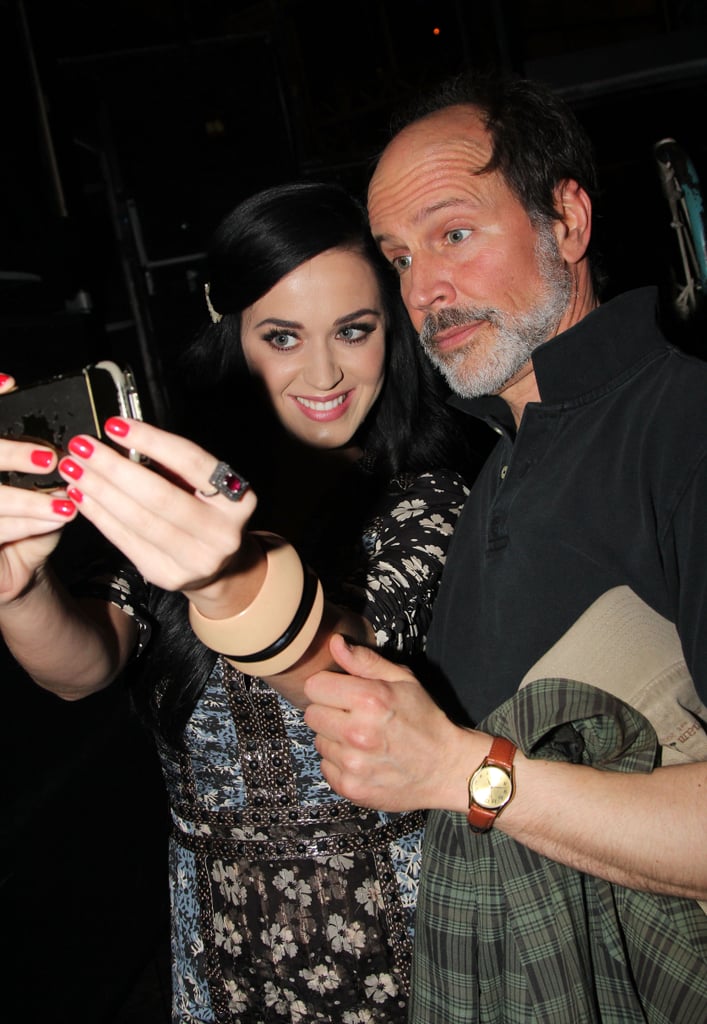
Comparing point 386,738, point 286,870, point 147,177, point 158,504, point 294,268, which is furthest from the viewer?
point 147,177

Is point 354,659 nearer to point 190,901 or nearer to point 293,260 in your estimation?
point 190,901

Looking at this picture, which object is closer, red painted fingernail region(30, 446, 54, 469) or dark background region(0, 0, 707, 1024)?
red painted fingernail region(30, 446, 54, 469)

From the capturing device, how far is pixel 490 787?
1021 mm

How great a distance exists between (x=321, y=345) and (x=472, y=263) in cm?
43

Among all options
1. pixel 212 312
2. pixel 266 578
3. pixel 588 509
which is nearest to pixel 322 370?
pixel 212 312

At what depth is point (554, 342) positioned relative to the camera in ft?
4.20

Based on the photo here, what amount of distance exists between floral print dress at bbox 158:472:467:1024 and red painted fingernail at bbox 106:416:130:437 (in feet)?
2.23

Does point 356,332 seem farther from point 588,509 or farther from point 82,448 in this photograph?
point 82,448

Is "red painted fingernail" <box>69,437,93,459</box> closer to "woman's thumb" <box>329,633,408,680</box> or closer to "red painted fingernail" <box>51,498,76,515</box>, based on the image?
"red painted fingernail" <box>51,498,76,515</box>

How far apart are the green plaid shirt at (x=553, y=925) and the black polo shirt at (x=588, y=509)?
0.15m

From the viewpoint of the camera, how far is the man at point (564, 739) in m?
0.99

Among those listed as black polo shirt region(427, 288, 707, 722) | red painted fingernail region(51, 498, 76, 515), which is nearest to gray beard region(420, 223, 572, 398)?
black polo shirt region(427, 288, 707, 722)

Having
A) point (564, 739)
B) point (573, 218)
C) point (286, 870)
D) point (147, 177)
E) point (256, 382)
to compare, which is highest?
point (147, 177)

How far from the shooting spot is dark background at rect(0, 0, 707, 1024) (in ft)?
7.52
